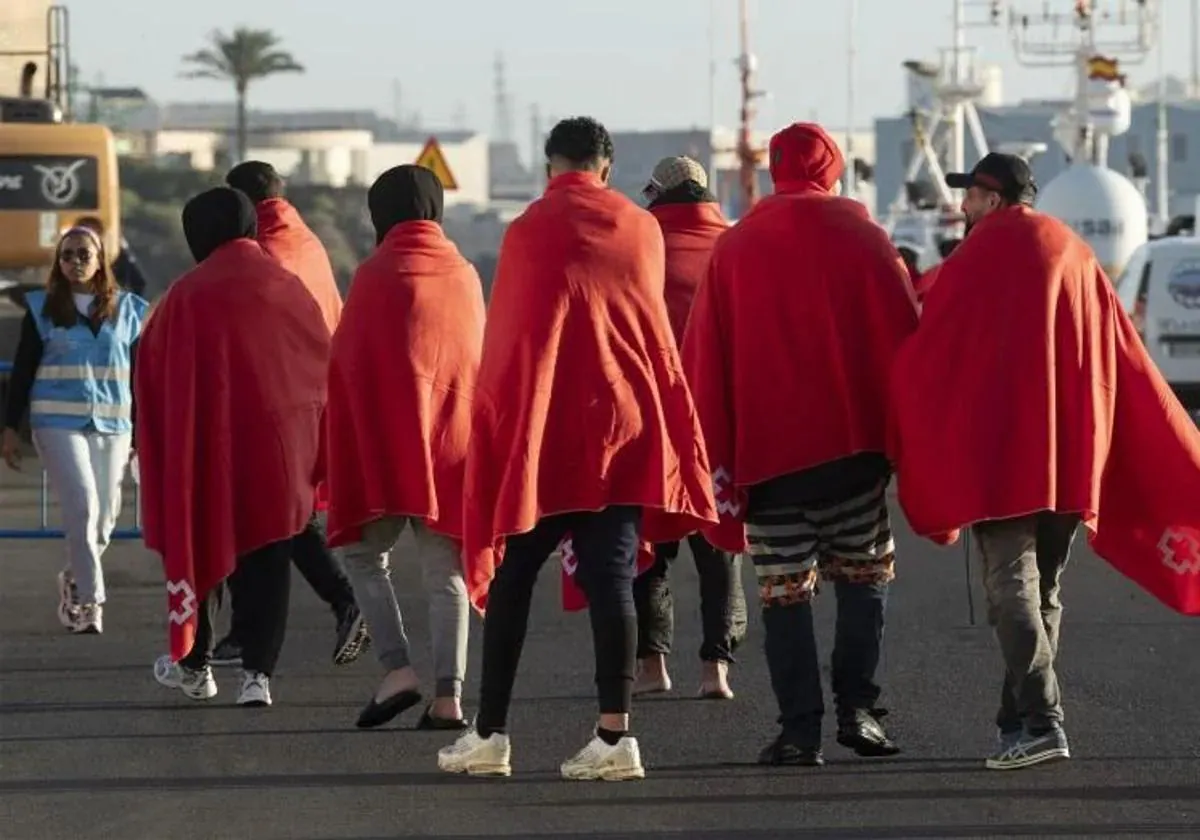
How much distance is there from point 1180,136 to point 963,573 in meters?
103

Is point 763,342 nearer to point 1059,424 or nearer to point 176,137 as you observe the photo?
point 1059,424

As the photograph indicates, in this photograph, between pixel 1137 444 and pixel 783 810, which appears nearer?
pixel 783 810

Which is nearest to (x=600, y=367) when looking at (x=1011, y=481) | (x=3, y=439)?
(x=1011, y=481)

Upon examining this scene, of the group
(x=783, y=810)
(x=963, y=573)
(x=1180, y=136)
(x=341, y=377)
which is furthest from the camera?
(x=1180, y=136)

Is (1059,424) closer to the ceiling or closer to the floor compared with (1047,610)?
closer to the ceiling

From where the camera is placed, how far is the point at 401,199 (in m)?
10.3

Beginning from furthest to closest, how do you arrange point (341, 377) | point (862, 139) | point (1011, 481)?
point (862, 139) → point (341, 377) → point (1011, 481)

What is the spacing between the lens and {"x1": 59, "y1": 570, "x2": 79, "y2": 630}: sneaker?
13477mm

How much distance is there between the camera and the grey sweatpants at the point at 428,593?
1029cm

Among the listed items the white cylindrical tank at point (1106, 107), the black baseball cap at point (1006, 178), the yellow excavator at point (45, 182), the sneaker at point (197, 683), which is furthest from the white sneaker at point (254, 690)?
the white cylindrical tank at point (1106, 107)

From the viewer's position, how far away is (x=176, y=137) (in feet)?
439

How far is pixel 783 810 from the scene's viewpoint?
8602 mm

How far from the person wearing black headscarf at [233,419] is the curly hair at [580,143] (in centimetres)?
182

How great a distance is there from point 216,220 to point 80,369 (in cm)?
233
